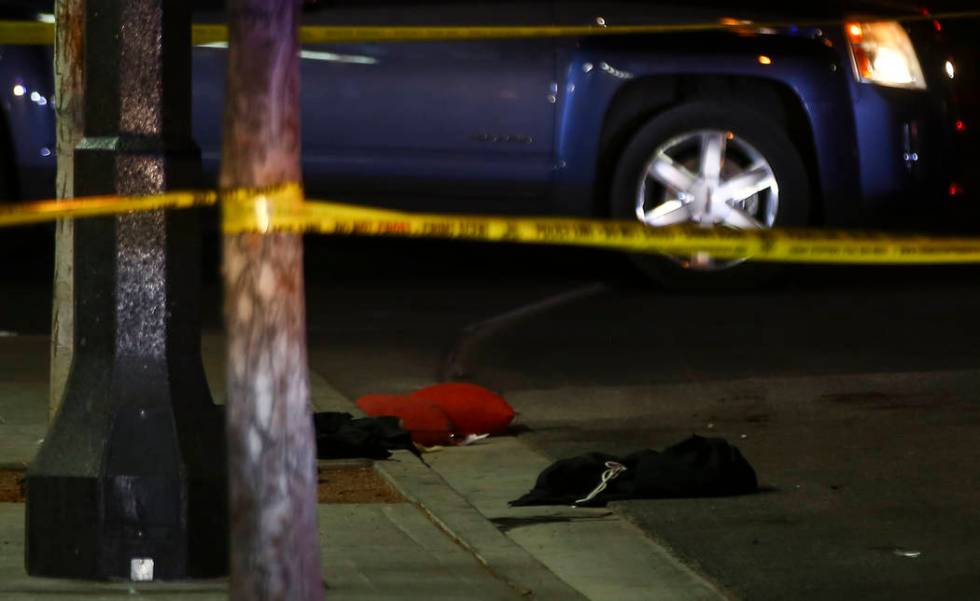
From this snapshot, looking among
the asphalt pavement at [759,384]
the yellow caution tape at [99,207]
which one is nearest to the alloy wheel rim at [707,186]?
the asphalt pavement at [759,384]

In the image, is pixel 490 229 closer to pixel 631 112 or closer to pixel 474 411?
pixel 474 411

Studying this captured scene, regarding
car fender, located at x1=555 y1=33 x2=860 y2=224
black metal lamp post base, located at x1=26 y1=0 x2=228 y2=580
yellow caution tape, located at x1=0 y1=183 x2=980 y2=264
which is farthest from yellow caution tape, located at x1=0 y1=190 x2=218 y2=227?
car fender, located at x1=555 y1=33 x2=860 y2=224

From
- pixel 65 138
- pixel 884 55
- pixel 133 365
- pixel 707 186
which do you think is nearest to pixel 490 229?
pixel 133 365

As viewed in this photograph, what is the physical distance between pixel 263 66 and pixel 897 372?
5.20 meters

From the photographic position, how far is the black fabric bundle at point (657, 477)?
650 cm

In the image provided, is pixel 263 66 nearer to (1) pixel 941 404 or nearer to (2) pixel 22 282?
(1) pixel 941 404

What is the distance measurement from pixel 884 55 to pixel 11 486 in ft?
18.0

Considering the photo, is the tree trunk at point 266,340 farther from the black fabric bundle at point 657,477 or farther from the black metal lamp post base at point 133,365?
the black fabric bundle at point 657,477

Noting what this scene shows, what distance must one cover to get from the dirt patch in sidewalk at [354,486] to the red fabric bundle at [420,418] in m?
0.54

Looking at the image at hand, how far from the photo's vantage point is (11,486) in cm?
654

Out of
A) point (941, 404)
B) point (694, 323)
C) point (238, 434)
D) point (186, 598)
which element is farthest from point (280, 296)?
point (694, 323)

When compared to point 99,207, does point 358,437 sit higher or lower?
lower

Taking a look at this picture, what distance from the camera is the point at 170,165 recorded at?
5402mm

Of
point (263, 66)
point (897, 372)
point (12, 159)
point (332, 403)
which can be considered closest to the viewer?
point (263, 66)
